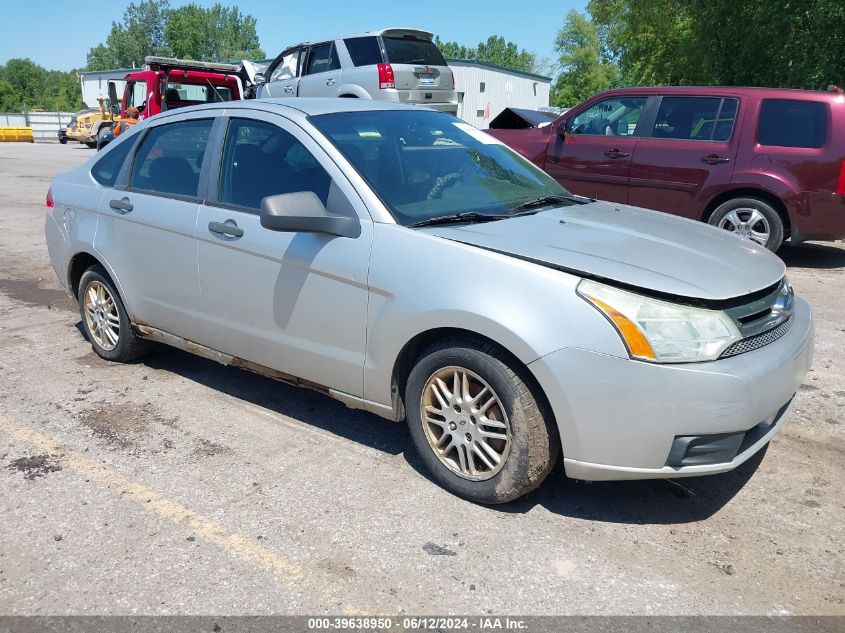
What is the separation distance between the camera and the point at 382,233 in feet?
11.1

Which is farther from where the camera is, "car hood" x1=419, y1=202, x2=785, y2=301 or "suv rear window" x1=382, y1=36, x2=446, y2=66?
"suv rear window" x1=382, y1=36, x2=446, y2=66

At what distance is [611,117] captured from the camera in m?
8.57

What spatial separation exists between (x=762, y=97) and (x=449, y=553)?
681cm

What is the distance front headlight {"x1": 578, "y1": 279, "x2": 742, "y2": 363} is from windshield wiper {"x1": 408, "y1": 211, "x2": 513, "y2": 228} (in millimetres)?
794

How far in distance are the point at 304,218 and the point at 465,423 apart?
3.93 ft

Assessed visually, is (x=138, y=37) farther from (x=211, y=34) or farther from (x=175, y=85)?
(x=175, y=85)

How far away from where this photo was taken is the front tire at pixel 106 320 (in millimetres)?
4902

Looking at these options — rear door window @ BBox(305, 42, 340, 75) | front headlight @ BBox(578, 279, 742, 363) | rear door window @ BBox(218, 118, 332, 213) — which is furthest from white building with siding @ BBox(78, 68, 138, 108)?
front headlight @ BBox(578, 279, 742, 363)

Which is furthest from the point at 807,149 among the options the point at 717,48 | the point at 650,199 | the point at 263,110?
the point at 717,48

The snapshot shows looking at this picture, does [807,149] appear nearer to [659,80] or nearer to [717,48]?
[717,48]

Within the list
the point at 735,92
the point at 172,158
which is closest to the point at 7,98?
the point at 735,92

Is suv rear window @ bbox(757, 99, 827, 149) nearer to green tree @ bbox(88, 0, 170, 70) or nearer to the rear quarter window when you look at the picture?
the rear quarter window

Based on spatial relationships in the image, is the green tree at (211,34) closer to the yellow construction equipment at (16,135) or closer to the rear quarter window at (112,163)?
the yellow construction equipment at (16,135)

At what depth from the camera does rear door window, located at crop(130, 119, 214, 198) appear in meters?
4.32
